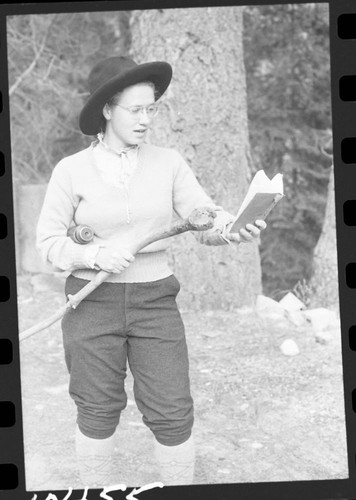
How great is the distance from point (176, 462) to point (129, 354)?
13.7 inches

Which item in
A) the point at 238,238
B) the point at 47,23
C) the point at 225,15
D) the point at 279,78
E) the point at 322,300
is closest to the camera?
the point at 238,238

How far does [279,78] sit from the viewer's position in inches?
133

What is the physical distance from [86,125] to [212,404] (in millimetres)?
1105

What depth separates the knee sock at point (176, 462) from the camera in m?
2.26

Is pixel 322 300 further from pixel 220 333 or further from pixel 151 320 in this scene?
pixel 151 320

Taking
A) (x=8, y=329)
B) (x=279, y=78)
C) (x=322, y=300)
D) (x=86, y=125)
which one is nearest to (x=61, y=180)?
(x=86, y=125)

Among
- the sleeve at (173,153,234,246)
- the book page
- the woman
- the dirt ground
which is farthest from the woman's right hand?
the dirt ground

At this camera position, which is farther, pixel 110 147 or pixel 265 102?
pixel 265 102

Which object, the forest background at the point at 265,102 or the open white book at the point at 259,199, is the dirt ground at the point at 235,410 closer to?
the forest background at the point at 265,102

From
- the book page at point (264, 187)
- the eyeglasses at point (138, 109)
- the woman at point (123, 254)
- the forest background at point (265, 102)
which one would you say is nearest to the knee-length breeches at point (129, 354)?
the woman at point (123, 254)

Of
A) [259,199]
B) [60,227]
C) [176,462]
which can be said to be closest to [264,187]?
[259,199]

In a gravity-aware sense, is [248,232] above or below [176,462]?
above

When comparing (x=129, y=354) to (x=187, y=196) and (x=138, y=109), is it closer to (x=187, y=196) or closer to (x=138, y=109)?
(x=187, y=196)

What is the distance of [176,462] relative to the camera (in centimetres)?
227
